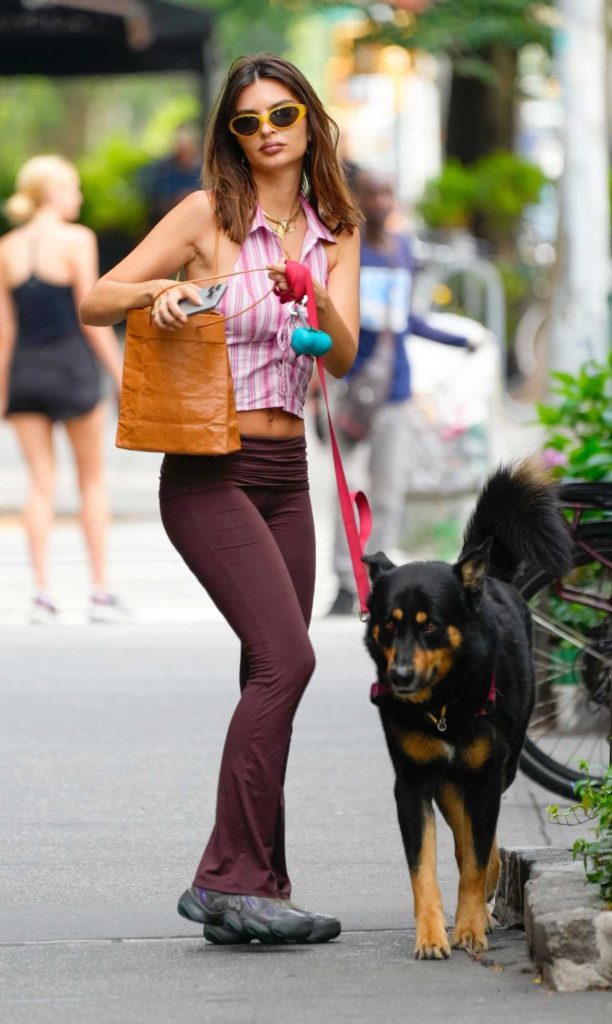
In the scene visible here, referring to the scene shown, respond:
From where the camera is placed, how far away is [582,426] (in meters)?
7.67

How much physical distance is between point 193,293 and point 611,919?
162cm

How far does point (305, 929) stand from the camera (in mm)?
4867

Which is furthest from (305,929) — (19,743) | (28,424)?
(28,424)

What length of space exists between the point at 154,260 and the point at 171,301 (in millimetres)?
221

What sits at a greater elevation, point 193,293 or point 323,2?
point 323,2

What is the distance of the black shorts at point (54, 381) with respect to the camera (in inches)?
404

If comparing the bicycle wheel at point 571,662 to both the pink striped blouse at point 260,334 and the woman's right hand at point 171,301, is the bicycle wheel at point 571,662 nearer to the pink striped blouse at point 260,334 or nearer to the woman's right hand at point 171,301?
the pink striped blouse at point 260,334

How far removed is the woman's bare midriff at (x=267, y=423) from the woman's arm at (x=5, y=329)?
5699 mm

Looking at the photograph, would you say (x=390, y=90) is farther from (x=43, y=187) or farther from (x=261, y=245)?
(x=261, y=245)

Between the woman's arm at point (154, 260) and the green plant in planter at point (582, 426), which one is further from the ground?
the woman's arm at point (154, 260)

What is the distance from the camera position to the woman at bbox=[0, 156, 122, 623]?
10.3m

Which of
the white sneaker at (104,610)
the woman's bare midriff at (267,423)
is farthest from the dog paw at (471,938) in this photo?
the white sneaker at (104,610)

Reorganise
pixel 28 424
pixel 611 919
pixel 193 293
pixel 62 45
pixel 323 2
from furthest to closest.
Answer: pixel 62 45, pixel 323 2, pixel 28 424, pixel 193 293, pixel 611 919

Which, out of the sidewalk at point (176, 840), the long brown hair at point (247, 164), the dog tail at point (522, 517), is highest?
the long brown hair at point (247, 164)
